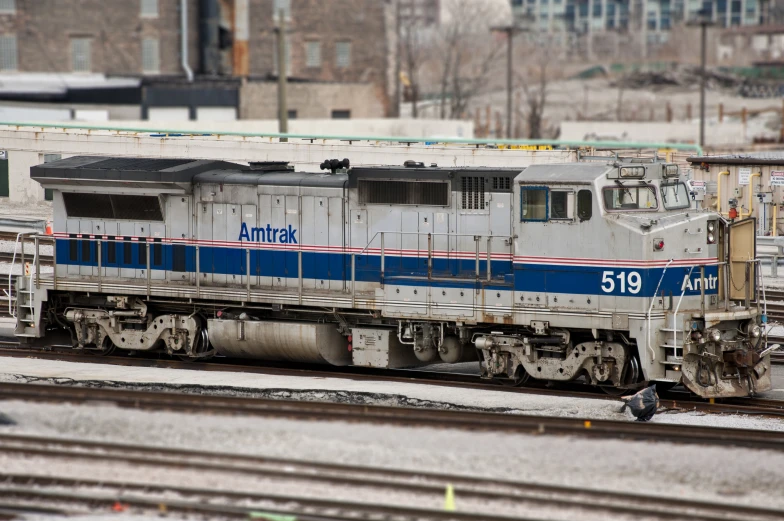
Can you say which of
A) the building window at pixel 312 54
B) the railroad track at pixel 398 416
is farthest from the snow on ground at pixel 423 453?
the building window at pixel 312 54

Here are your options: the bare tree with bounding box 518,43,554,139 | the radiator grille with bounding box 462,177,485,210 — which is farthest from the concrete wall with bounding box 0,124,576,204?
the bare tree with bounding box 518,43,554,139

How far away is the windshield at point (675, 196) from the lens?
45.8ft

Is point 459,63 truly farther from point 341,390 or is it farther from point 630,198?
A: point 341,390

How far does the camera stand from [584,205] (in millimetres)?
13672

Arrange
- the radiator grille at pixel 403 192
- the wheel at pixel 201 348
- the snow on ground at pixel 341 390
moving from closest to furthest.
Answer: the snow on ground at pixel 341 390 < the radiator grille at pixel 403 192 < the wheel at pixel 201 348

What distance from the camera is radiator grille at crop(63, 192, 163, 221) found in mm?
16719

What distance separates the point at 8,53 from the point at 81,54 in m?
3.54

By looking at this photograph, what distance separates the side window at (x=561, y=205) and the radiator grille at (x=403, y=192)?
63.9 inches

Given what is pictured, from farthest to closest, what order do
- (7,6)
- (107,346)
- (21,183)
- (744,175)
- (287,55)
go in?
1. (287,55)
2. (7,6)
3. (21,183)
4. (744,175)
5. (107,346)

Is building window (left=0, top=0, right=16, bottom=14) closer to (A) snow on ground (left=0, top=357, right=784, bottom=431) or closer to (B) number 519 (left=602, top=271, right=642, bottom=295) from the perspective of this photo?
(A) snow on ground (left=0, top=357, right=784, bottom=431)

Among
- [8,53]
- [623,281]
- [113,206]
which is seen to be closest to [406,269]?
[623,281]

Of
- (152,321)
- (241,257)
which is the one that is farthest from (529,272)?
(152,321)

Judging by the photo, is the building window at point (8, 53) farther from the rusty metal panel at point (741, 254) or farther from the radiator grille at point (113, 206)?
the rusty metal panel at point (741, 254)

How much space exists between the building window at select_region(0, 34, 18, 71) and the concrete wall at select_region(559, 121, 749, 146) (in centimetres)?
2804
